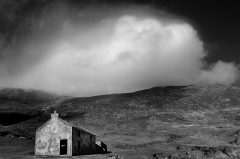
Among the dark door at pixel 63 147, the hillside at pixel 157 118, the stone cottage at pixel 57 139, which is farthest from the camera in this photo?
the hillside at pixel 157 118

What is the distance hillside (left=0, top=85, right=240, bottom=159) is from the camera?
3265 inches

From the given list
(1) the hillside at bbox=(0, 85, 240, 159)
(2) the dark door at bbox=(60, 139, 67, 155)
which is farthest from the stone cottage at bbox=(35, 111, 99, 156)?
(1) the hillside at bbox=(0, 85, 240, 159)

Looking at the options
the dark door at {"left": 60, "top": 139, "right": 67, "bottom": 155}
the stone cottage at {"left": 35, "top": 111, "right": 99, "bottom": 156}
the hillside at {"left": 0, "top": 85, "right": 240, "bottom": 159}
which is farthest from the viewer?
the hillside at {"left": 0, "top": 85, "right": 240, "bottom": 159}

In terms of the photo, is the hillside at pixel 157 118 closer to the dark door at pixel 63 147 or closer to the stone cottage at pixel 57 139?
the stone cottage at pixel 57 139

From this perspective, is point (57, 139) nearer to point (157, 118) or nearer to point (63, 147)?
point (63, 147)

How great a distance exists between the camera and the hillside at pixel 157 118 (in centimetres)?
8294

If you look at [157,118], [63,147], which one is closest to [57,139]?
[63,147]

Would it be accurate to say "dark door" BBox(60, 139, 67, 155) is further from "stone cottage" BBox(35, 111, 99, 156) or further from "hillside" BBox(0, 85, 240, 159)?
"hillside" BBox(0, 85, 240, 159)

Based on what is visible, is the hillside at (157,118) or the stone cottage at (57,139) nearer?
the stone cottage at (57,139)

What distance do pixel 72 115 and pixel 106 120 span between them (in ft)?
62.6

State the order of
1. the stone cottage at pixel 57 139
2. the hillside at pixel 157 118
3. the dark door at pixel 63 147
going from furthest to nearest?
the hillside at pixel 157 118 < the dark door at pixel 63 147 < the stone cottage at pixel 57 139

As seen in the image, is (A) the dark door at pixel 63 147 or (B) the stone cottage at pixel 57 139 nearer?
(B) the stone cottage at pixel 57 139

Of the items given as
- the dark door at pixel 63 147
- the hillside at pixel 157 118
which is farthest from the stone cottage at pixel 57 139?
the hillside at pixel 157 118

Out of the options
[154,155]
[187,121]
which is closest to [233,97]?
[187,121]
